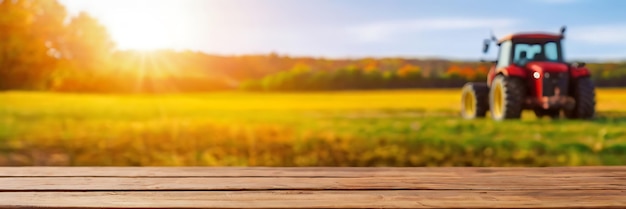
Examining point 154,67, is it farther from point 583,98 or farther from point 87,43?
point 583,98

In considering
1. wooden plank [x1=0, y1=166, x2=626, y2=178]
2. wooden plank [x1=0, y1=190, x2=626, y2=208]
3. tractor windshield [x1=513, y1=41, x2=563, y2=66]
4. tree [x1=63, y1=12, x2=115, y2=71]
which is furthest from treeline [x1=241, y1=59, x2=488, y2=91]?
wooden plank [x1=0, y1=190, x2=626, y2=208]

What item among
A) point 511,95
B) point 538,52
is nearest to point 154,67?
point 511,95

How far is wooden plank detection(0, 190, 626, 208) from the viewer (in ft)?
3.74

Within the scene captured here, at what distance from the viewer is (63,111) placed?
596cm

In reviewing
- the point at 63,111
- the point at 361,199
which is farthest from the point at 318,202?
the point at 63,111

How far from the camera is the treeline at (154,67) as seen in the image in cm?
471

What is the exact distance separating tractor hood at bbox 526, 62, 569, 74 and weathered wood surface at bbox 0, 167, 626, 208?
2.23 meters

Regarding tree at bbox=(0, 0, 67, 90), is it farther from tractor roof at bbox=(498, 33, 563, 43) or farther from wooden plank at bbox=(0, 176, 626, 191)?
wooden plank at bbox=(0, 176, 626, 191)

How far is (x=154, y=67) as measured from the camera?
5.25 meters

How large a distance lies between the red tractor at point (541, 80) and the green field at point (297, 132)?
6.0 inches

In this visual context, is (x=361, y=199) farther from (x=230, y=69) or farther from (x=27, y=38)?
(x=27, y=38)

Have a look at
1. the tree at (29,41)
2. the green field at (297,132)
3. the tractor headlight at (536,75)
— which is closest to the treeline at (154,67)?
the tree at (29,41)

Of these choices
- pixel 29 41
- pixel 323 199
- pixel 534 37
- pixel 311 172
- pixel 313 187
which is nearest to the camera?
pixel 323 199

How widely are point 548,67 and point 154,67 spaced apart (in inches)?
122
